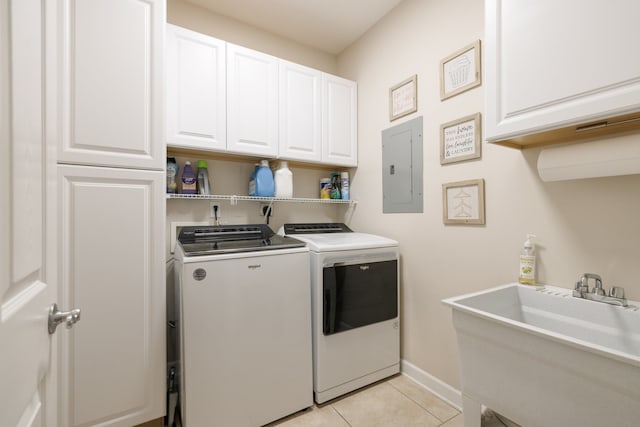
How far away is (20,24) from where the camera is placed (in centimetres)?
49

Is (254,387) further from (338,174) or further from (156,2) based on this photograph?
(156,2)

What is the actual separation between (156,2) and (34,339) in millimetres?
1602

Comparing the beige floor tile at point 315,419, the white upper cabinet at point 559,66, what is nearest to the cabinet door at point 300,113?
the white upper cabinet at point 559,66

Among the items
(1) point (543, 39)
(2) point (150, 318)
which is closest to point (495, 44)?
(1) point (543, 39)

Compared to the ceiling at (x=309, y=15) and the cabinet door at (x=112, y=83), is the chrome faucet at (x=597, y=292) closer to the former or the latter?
the cabinet door at (x=112, y=83)

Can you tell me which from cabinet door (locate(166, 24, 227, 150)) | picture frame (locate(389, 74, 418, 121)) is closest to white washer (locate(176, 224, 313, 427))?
cabinet door (locate(166, 24, 227, 150))

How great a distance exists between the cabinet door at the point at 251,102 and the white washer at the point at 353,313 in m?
0.81

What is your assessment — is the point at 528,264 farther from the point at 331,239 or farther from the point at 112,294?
the point at 112,294

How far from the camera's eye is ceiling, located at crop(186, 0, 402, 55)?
205 centimetres

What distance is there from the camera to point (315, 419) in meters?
1.62

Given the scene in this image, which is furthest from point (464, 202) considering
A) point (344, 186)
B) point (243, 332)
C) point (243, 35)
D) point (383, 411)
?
point (243, 35)

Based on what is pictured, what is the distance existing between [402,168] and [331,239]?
750mm

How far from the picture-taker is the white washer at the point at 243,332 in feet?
4.55

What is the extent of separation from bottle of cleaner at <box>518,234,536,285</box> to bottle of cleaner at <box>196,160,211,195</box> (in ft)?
6.34
